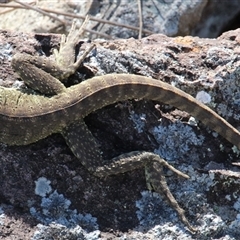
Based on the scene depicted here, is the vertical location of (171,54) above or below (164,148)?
above

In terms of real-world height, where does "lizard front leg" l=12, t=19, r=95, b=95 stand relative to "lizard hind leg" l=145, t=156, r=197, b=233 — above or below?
above

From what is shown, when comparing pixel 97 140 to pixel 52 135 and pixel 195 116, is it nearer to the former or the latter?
pixel 52 135

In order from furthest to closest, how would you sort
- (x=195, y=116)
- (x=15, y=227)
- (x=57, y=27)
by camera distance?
1. (x=57, y=27)
2. (x=195, y=116)
3. (x=15, y=227)

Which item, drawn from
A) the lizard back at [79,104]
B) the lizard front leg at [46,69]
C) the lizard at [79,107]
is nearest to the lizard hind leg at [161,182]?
the lizard at [79,107]

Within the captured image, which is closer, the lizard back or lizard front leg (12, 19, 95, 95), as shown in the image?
the lizard back

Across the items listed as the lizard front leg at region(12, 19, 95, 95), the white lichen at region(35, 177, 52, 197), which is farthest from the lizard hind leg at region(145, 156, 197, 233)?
the lizard front leg at region(12, 19, 95, 95)

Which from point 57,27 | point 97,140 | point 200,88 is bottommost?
point 97,140

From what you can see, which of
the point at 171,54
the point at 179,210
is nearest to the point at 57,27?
the point at 171,54

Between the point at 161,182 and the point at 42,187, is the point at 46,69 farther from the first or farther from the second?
the point at 161,182

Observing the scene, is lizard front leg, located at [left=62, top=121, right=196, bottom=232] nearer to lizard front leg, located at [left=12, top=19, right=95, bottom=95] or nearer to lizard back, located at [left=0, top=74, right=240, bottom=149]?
lizard back, located at [left=0, top=74, right=240, bottom=149]
